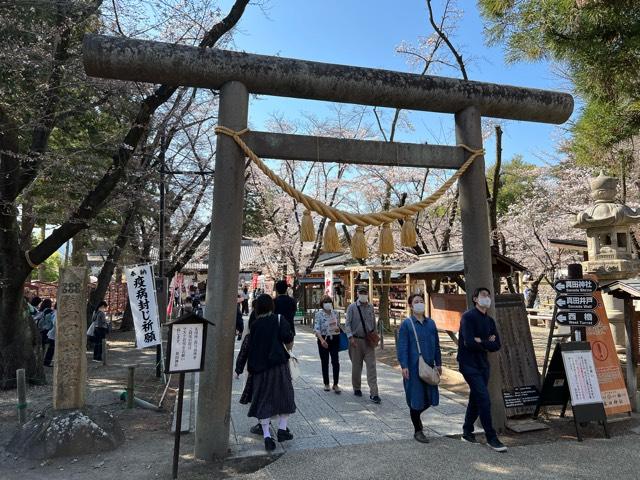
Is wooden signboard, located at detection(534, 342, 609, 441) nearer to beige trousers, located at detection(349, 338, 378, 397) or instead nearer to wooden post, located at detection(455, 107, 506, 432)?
wooden post, located at detection(455, 107, 506, 432)

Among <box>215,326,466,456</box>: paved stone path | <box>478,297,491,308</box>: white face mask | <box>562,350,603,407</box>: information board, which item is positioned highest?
<box>478,297,491,308</box>: white face mask

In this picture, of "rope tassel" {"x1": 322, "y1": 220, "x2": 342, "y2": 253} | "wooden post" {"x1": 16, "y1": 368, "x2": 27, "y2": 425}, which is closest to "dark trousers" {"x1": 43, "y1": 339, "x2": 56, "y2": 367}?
"wooden post" {"x1": 16, "y1": 368, "x2": 27, "y2": 425}

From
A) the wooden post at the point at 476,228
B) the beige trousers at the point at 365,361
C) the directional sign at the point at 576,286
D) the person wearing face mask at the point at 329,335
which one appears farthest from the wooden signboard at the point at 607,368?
the person wearing face mask at the point at 329,335

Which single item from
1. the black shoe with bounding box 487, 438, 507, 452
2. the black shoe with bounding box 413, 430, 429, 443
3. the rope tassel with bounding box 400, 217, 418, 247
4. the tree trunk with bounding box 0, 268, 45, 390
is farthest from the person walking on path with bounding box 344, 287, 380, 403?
the tree trunk with bounding box 0, 268, 45, 390

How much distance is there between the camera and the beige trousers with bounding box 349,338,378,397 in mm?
6953

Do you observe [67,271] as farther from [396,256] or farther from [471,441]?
[396,256]

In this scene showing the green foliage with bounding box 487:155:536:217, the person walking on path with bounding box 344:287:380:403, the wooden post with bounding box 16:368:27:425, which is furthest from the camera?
the green foliage with bounding box 487:155:536:217

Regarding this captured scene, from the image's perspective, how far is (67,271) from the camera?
5676 mm

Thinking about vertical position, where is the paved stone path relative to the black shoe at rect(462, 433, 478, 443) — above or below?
below

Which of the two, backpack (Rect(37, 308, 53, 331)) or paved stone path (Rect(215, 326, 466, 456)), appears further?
backpack (Rect(37, 308, 53, 331))

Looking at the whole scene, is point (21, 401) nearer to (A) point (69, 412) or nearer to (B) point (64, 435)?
(A) point (69, 412)

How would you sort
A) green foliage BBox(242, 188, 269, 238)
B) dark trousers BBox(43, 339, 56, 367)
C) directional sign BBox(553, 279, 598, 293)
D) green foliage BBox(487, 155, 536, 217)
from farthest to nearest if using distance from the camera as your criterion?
green foliage BBox(487, 155, 536, 217) → green foliage BBox(242, 188, 269, 238) → dark trousers BBox(43, 339, 56, 367) → directional sign BBox(553, 279, 598, 293)

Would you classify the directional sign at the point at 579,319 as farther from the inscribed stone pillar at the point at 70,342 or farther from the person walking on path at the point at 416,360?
the inscribed stone pillar at the point at 70,342

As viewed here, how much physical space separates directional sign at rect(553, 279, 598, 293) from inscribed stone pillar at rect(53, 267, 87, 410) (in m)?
6.37
